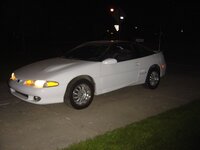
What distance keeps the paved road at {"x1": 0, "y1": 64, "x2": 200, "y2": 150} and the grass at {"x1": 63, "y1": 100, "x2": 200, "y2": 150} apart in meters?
0.34

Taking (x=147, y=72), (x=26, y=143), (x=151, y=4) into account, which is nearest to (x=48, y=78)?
(x=26, y=143)

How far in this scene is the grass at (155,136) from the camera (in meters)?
3.88

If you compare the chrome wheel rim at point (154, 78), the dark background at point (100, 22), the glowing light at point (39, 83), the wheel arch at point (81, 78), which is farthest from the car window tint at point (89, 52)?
the dark background at point (100, 22)

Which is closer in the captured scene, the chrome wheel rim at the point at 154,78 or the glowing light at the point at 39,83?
the glowing light at the point at 39,83

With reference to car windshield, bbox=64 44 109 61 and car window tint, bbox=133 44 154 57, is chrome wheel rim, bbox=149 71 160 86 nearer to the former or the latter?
car window tint, bbox=133 44 154 57

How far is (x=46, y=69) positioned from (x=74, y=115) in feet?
3.98

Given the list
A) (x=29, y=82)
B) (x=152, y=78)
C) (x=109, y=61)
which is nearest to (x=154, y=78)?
(x=152, y=78)

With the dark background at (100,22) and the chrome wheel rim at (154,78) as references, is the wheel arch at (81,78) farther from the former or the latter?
the dark background at (100,22)

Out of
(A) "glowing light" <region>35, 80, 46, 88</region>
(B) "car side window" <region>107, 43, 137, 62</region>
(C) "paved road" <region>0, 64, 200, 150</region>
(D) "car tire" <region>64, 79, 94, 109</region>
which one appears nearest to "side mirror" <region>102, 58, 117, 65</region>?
(B) "car side window" <region>107, 43, 137, 62</region>

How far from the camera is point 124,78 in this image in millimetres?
6375

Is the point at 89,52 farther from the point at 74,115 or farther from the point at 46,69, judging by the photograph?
the point at 74,115

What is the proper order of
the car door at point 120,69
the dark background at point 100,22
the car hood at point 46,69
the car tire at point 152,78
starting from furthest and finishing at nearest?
the dark background at point 100,22
the car tire at point 152,78
the car door at point 120,69
the car hood at point 46,69

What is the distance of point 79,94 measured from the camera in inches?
217

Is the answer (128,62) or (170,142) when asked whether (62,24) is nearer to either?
(128,62)
